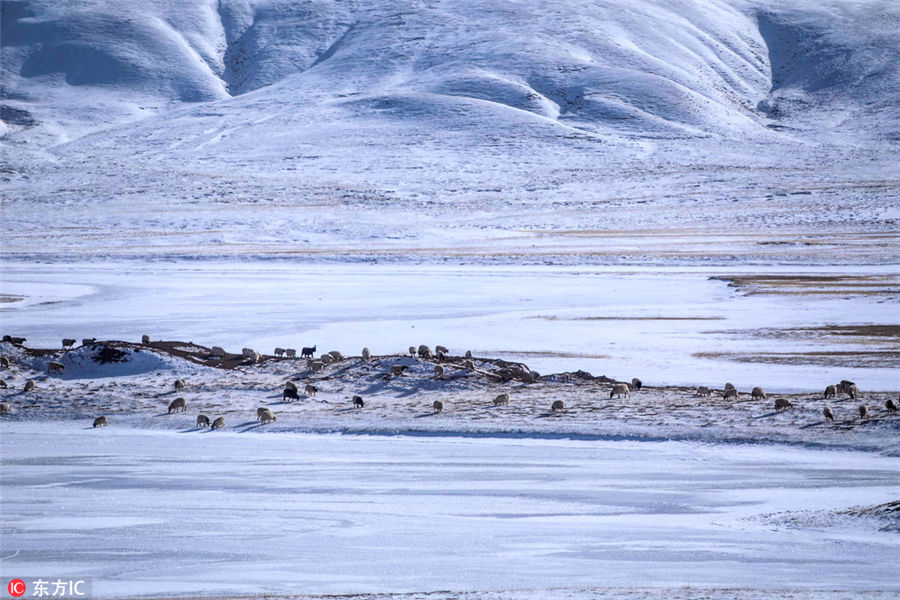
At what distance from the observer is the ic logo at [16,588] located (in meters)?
6.98

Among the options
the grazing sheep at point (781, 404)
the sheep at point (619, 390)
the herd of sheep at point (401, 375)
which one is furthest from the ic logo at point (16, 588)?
the grazing sheep at point (781, 404)

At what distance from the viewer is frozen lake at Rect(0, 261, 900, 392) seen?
1677 centimetres

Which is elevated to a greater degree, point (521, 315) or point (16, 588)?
point (521, 315)

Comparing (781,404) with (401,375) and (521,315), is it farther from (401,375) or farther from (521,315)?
(521,315)

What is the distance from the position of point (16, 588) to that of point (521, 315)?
16.6 m

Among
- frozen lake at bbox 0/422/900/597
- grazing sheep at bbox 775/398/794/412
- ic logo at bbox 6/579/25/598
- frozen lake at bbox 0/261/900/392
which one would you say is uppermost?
frozen lake at bbox 0/261/900/392

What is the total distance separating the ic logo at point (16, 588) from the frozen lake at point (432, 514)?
0.25m

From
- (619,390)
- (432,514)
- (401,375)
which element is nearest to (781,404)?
(619,390)

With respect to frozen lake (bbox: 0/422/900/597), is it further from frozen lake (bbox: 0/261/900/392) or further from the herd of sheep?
frozen lake (bbox: 0/261/900/392)

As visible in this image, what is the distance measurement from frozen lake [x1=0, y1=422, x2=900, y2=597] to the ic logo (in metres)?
0.25

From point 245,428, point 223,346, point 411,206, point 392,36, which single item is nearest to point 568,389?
point 245,428

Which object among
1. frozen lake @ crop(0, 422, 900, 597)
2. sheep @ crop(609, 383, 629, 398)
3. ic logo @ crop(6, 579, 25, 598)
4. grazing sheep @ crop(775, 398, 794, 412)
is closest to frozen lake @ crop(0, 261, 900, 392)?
sheep @ crop(609, 383, 629, 398)

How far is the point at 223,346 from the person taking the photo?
1862 cm

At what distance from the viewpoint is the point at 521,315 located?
23062 millimetres
